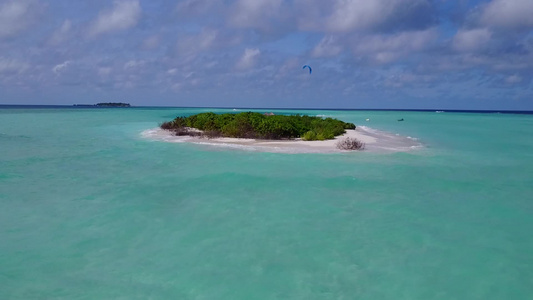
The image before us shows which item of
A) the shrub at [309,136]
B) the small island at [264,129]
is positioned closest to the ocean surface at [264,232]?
the shrub at [309,136]

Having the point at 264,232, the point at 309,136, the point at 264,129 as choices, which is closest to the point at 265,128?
the point at 264,129

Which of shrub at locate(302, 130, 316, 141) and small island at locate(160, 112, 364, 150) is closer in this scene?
shrub at locate(302, 130, 316, 141)

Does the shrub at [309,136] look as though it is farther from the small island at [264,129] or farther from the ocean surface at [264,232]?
the ocean surface at [264,232]

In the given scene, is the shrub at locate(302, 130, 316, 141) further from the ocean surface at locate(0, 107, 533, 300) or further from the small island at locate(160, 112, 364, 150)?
the ocean surface at locate(0, 107, 533, 300)

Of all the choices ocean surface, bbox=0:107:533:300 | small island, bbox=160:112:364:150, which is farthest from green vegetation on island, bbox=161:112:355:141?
ocean surface, bbox=0:107:533:300

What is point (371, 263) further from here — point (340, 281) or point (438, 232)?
point (438, 232)

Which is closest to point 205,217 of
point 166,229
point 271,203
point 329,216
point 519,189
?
point 166,229

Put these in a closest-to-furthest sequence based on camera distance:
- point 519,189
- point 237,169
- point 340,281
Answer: point 340,281 < point 519,189 < point 237,169

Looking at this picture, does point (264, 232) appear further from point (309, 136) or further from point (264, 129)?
point (264, 129)
